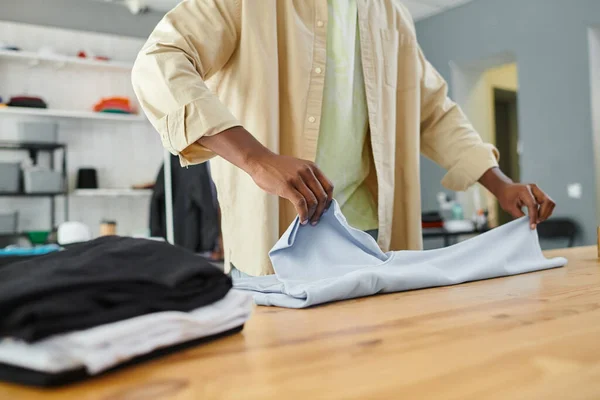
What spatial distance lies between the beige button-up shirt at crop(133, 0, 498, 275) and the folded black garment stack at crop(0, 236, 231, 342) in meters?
0.46

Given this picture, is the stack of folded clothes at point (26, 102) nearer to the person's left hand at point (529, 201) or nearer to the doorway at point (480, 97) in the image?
the doorway at point (480, 97)

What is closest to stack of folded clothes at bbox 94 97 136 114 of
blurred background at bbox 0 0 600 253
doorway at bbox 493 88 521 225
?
blurred background at bbox 0 0 600 253

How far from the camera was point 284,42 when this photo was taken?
1409 mm

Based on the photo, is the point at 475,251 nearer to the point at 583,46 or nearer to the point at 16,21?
the point at 583,46

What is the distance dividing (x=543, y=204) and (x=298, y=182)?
0.79 meters

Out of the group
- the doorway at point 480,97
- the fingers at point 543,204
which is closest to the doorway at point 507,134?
the doorway at point 480,97

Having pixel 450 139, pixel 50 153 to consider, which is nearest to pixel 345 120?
pixel 450 139

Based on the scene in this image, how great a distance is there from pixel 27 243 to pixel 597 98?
15.7ft

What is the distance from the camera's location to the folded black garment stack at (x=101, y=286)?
19.1 inches

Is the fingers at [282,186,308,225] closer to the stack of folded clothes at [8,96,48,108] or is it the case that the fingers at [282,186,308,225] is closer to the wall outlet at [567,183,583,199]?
the wall outlet at [567,183,583,199]

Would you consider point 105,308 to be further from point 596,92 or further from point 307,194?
point 596,92

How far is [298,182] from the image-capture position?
0.99 meters

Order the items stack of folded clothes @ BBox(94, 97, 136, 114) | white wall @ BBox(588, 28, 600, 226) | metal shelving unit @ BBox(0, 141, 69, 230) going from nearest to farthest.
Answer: white wall @ BBox(588, 28, 600, 226)
metal shelving unit @ BBox(0, 141, 69, 230)
stack of folded clothes @ BBox(94, 97, 136, 114)

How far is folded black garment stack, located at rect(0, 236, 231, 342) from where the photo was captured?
1.59 feet
